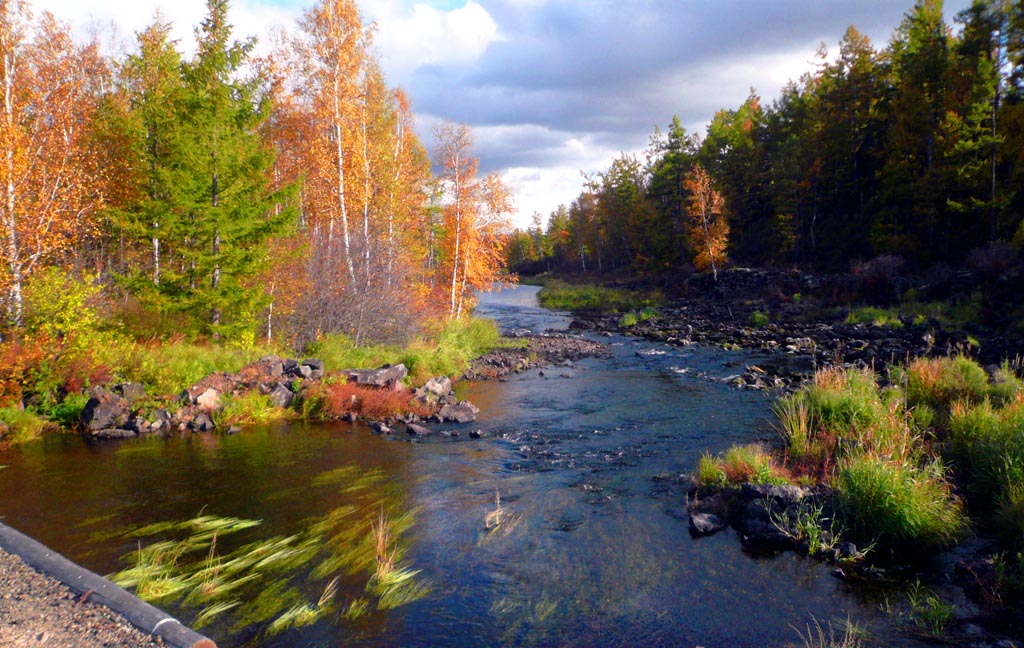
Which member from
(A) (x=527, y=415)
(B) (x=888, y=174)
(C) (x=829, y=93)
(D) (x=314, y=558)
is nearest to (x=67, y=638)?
(D) (x=314, y=558)

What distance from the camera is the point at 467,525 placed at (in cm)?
910

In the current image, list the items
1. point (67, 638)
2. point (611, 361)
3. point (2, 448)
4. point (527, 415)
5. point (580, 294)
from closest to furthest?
1. point (67, 638)
2. point (2, 448)
3. point (527, 415)
4. point (611, 361)
5. point (580, 294)

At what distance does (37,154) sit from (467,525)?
48.6ft

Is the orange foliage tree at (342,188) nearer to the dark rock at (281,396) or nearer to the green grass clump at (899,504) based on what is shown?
the dark rock at (281,396)

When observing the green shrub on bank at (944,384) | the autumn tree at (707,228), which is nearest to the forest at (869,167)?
the autumn tree at (707,228)

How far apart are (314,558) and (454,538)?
77.6 inches

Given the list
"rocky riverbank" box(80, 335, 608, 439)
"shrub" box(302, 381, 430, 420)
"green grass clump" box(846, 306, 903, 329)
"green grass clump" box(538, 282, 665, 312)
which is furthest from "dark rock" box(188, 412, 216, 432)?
"green grass clump" box(538, 282, 665, 312)

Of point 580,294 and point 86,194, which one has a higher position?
point 86,194

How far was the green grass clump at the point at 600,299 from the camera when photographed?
4900cm

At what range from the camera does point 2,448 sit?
12078 millimetres

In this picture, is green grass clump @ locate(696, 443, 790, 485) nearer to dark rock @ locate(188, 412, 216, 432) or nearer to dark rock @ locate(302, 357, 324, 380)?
dark rock @ locate(302, 357, 324, 380)

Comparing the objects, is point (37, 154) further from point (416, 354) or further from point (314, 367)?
point (416, 354)

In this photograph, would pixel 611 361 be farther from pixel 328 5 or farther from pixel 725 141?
pixel 725 141

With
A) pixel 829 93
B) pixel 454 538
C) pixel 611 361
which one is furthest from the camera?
pixel 829 93
